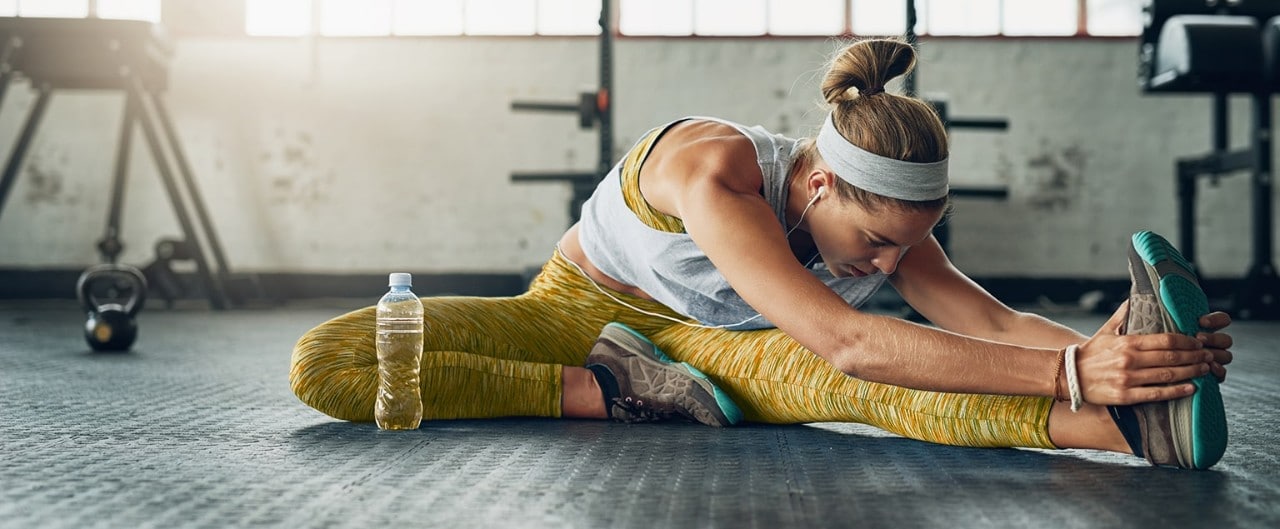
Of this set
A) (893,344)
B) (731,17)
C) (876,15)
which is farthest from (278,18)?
(893,344)

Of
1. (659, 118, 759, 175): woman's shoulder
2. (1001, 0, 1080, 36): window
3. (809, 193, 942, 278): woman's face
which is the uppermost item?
(1001, 0, 1080, 36): window

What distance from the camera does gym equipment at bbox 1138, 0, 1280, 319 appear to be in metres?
4.55

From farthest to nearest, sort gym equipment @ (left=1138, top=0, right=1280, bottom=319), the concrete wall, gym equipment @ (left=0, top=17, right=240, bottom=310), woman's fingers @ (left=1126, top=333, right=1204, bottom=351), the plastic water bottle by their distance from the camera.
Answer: the concrete wall → gym equipment @ (left=0, top=17, right=240, bottom=310) → gym equipment @ (left=1138, top=0, right=1280, bottom=319) → the plastic water bottle → woman's fingers @ (left=1126, top=333, right=1204, bottom=351)

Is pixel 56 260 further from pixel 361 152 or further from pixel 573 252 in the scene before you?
pixel 573 252

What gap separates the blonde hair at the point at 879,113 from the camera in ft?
4.66

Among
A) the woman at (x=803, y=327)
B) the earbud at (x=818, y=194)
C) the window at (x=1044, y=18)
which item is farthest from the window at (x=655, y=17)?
the earbud at (x=818, y=194)

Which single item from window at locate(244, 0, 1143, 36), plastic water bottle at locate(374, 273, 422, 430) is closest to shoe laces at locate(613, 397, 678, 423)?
plastic water bottle at locate(374, 273, 422, 430)

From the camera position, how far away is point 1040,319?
1.64m

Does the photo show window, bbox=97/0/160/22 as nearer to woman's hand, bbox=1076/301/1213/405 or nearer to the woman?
the woman

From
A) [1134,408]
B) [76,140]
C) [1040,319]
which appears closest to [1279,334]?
[1040,319]

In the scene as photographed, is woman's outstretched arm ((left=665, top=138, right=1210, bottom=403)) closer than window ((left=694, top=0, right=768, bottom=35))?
Yes

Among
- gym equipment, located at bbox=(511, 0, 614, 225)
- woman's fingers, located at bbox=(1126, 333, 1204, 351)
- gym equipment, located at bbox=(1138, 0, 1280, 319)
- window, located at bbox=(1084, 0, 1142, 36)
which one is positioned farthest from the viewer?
window, located at bbox=(1084, 0, 1142, 36)

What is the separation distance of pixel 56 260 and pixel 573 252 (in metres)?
5.27

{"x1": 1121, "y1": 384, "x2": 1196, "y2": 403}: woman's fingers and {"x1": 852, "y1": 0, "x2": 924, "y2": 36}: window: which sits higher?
{"x1": 852, "y1": 0, "x2": 924, "y2": 36}: window
